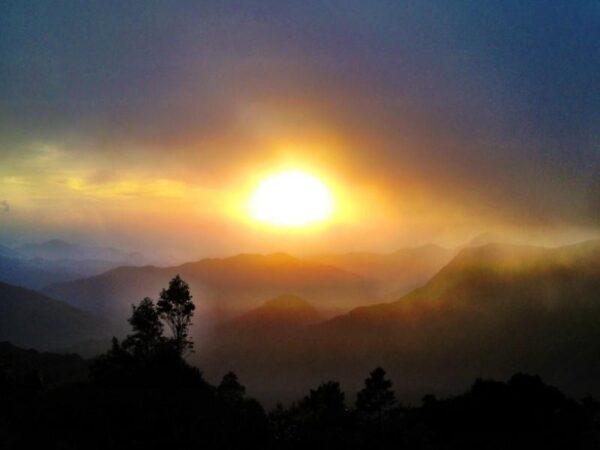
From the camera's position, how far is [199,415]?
3572 cm

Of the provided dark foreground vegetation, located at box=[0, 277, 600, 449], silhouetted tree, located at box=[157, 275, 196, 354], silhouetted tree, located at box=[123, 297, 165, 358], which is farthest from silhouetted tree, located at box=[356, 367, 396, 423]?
silhouetted tree, located at box=[123, 297, 165, 358]

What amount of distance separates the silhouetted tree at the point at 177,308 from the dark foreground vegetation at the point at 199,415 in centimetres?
14

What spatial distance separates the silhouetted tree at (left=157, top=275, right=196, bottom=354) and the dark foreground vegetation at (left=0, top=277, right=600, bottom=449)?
0.14 metres

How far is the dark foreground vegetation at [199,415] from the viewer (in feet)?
104

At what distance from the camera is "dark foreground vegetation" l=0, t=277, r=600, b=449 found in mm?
31688

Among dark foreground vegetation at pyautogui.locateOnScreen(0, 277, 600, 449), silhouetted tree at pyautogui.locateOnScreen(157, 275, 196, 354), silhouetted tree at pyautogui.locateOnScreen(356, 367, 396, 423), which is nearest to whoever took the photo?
dark foreground vegetation at pyautogui.locateOnScreen(0, 277, 600, 449)

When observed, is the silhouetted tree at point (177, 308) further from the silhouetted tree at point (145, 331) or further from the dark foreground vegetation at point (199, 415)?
the silhouetted tree at point (145, 331)

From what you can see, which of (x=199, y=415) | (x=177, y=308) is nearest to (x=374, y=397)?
(x=177, y=308)

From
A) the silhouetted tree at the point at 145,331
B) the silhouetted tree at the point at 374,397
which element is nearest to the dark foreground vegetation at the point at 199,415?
the silhouetted tree at the point at 145,331

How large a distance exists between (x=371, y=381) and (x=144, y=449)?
171ft

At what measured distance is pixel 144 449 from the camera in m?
29.5

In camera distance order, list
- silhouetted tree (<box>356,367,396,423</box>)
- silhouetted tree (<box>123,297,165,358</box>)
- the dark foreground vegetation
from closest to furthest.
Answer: the dark foreground vegetation < silhouetted tree (<box>123,297,165,358</box>) < silhouetted tree (<box>356,367,396,423</box>)

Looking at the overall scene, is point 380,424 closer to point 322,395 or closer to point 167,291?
point 322,395

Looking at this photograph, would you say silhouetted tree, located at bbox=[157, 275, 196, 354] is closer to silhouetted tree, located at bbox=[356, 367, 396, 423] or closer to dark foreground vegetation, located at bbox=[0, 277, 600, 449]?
dark foreground vegetation, located at bbox=[0, 277, 600, 449]
